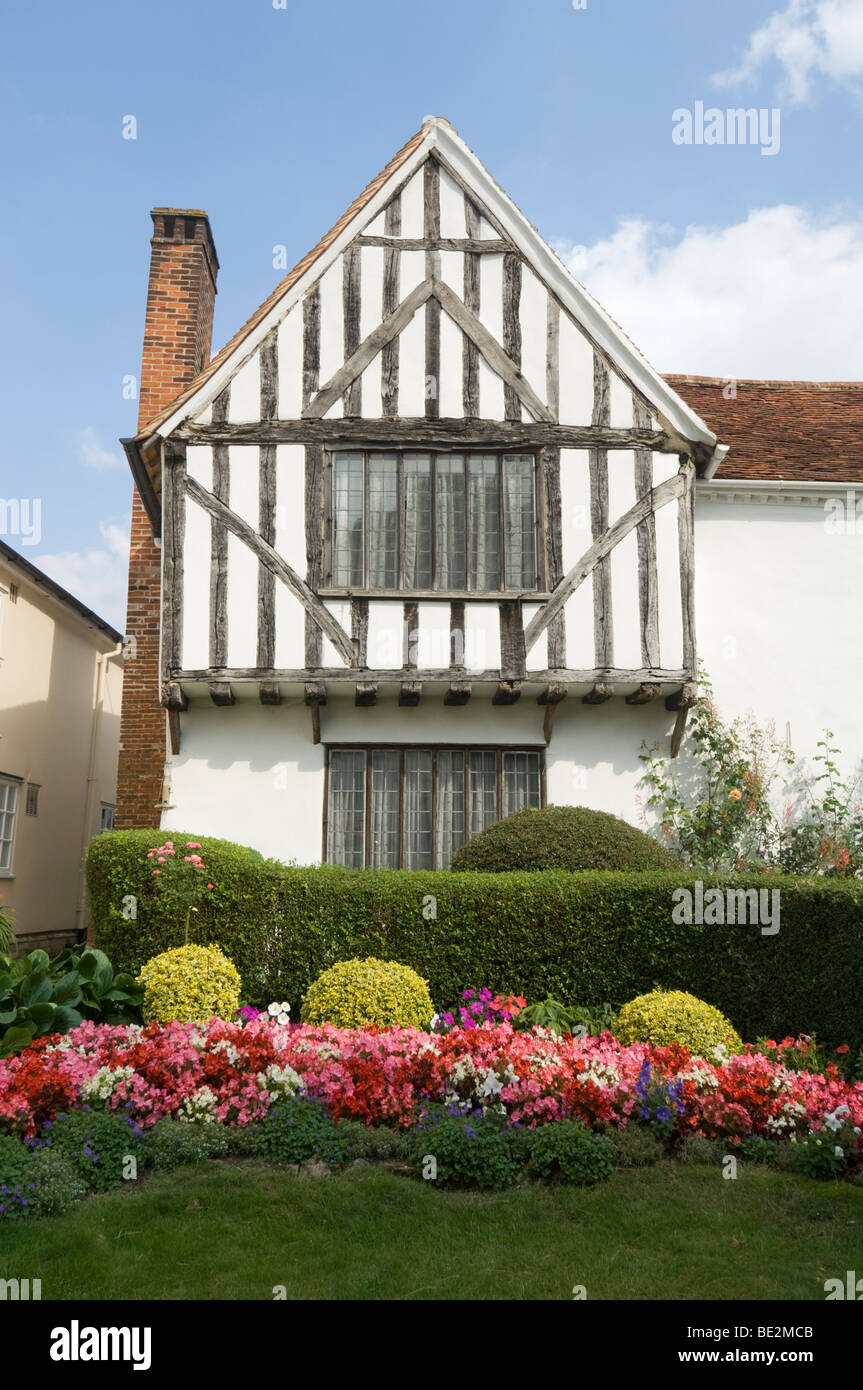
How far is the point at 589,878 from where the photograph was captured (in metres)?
9.16

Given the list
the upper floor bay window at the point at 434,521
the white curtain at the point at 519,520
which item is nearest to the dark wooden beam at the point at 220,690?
the upper floor bay window at the point at 434,521

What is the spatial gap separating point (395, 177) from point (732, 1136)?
11191 millimetres

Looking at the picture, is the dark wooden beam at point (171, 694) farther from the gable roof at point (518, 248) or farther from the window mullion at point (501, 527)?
the window mullion at point (501, 527)

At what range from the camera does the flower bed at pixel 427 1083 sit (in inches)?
263

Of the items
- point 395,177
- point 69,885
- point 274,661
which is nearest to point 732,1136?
point 274,661

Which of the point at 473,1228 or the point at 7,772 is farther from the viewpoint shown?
the point at 7,772

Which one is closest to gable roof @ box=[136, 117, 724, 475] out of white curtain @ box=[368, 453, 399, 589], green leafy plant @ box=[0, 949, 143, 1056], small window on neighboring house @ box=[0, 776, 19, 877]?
white curtain @ box=[368, 453, 399, 589]

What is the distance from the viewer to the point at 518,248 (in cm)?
1288

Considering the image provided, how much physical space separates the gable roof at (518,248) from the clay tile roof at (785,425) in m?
1.50

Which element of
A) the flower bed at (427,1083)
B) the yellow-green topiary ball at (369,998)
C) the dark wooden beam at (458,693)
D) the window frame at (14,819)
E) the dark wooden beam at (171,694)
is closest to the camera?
the flower bed at (427,1083)

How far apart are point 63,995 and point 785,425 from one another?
12.0 meters

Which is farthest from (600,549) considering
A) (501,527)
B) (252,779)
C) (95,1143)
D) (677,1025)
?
(95,1143)
